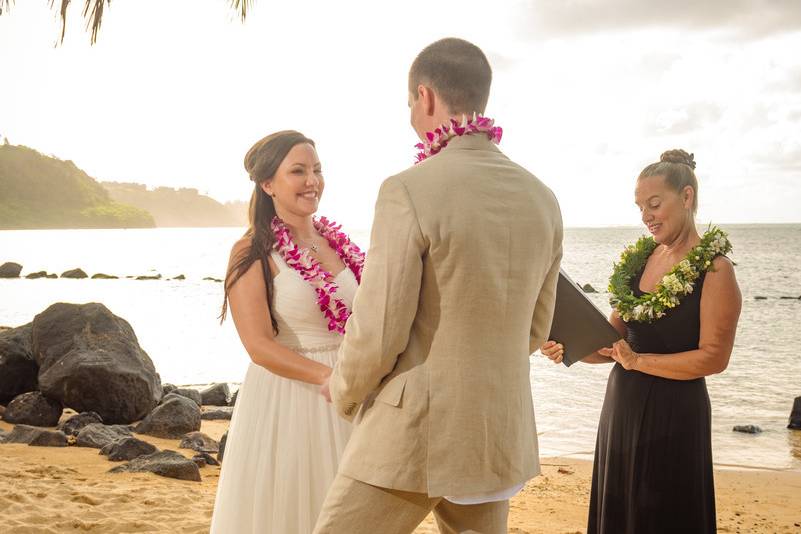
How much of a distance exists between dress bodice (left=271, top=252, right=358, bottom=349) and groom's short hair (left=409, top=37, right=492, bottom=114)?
1386mm

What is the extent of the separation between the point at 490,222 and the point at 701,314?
177 centimetres

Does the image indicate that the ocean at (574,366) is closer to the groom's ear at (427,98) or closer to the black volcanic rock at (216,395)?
the black volcanic rock at (216,395)

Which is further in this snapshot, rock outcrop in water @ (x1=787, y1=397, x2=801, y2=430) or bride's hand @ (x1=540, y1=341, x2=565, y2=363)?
rock outcrop in water @ (x1=787, y1=397, x2=801, y2=430)

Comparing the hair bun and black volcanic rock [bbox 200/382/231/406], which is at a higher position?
the hair bun

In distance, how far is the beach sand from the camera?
5.85 m

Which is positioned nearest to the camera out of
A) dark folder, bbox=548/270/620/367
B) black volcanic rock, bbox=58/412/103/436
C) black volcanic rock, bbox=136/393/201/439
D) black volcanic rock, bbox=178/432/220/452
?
dark folder, bbox=548/270/620/367

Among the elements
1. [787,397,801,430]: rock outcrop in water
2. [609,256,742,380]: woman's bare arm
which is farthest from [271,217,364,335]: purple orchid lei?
[787,397,801,430]: rock outcrop in water

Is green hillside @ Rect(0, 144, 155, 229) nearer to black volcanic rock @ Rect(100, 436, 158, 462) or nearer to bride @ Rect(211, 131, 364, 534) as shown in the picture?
black volcanic rock @ Rect(100, 436, 158, 462)

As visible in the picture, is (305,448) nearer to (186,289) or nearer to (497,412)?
(497,412)

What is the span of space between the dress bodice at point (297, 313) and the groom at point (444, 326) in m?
1.19

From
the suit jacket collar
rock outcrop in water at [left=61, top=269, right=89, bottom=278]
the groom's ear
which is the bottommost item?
rock outcrop in water at [left=61, top=269, right=89, bottom=278]

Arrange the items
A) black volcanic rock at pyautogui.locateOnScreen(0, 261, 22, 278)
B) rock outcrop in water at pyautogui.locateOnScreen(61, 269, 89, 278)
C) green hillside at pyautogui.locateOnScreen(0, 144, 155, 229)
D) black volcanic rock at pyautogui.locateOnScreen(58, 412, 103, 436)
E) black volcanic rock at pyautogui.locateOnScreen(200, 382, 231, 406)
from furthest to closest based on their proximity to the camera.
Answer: green hillside at pyautogui.locateOnScreen(0, 144, 155, 229)
rock outcrop in water at pyautogui.locateOnScreen(61, 269, 89, 278)
black volcanic rock at pyautogui.locateOnScreen(0, 261, 22, 278)
black volcanic rock at pyautogui.locateOnScreen(200, 382, 231, 406)
black volcanic rock at pyautogui.locateOnScreen(58, 412, 103, 436)

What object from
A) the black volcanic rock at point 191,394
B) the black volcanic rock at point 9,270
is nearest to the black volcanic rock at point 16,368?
the black volcanic rock at point 191,394

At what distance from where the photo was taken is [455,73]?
2.27m
